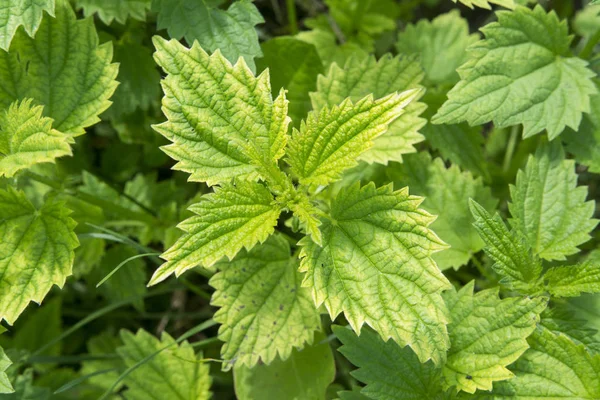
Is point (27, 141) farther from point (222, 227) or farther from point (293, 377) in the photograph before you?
point (293, 377)

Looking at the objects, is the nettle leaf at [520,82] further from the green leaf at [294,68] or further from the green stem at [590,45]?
the green leaf at [294,68]

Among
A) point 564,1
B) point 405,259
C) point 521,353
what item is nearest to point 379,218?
point 405,259

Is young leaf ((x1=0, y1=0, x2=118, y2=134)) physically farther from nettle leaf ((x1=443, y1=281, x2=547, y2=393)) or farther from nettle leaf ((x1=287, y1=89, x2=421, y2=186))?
nettle leaf ((x1=443, y1=281, x2=547, y2=393))

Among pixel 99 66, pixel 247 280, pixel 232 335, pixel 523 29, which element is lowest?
pixel 232 335

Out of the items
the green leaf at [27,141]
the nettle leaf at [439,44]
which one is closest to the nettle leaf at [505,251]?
the nettle leaf at [439,44]

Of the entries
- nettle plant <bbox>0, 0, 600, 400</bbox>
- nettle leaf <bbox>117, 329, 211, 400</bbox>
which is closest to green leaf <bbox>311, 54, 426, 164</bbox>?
nettle plant <bbox>0, 0, 600, 400</bbox>

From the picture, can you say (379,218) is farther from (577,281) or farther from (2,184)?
(2,184)
